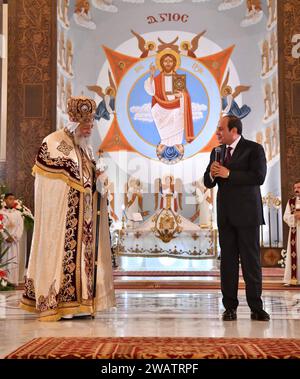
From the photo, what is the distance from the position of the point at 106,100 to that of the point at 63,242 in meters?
10.4

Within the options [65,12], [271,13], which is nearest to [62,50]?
[65,12]

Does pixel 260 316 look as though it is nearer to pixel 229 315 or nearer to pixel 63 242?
pixel 229 315

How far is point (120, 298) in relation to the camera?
23.5ft

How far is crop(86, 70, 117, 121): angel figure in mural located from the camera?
15.2 metres

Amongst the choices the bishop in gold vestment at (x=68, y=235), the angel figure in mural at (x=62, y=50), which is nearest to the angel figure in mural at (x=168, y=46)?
the angel figure in mural at (x=62, y=50)

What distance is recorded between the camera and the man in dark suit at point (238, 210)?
197 inches

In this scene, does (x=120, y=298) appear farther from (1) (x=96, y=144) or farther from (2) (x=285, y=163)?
(1) (x=96, y=144)

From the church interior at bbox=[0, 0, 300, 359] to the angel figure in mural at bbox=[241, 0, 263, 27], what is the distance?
41 mm

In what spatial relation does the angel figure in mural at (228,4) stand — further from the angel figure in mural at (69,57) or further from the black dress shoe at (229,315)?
the black dress shoe at (229,315)

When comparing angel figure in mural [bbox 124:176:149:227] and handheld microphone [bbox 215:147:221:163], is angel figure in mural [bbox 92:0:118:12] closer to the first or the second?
angel figure in mural [bbox 124:176:149:227]

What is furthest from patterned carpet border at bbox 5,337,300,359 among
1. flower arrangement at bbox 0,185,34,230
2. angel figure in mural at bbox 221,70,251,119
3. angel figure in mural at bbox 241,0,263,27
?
angel figure in mural at bbox 241,0,263,27

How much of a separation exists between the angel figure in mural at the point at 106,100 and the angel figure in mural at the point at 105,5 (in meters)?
1.67

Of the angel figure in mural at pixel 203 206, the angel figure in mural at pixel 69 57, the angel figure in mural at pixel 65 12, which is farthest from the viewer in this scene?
the angel figure in mural at pixel 203 206
